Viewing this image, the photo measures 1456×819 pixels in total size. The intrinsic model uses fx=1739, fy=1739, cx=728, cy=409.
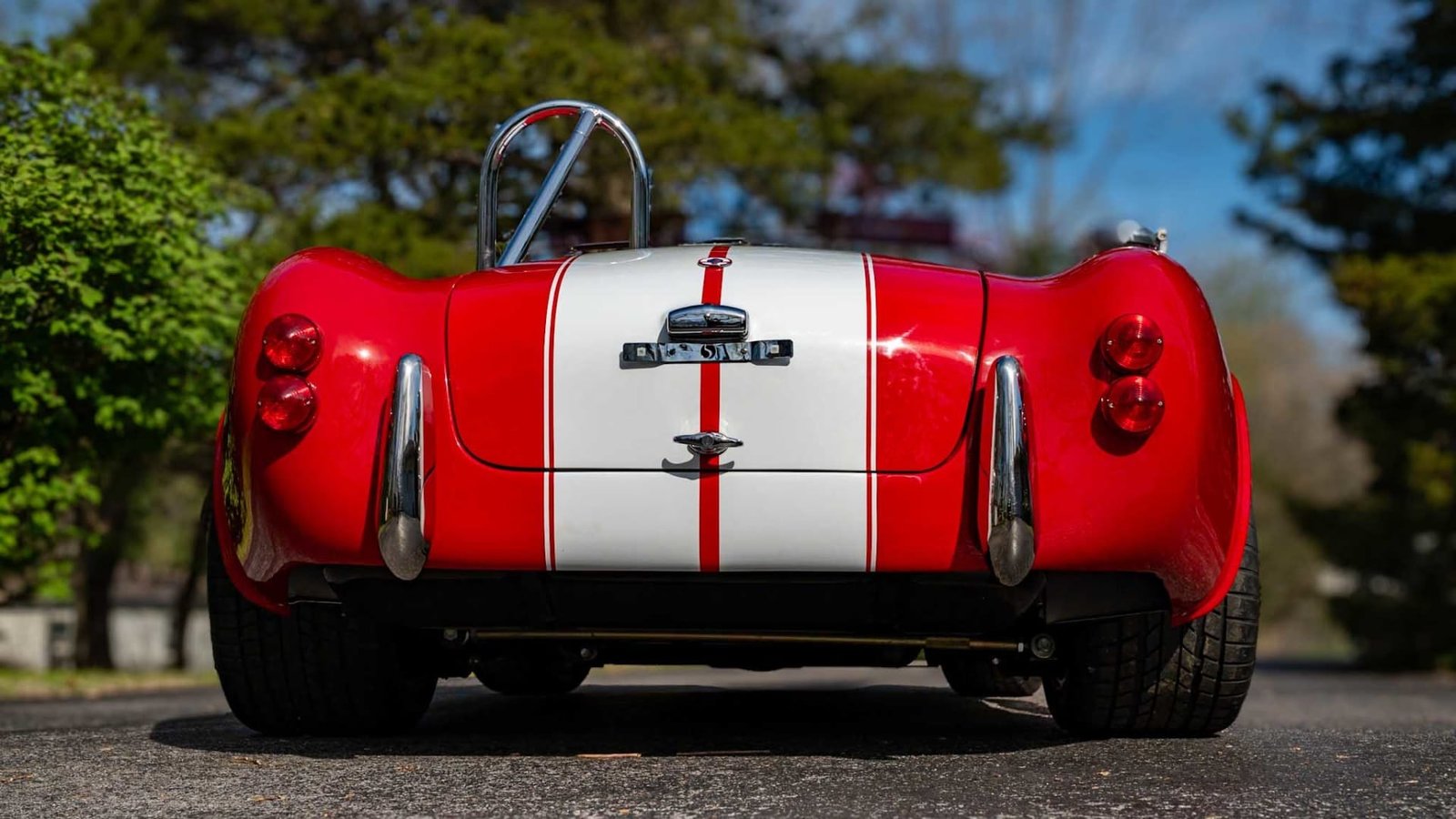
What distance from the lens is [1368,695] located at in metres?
9.82

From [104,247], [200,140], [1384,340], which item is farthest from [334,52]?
[104,247]

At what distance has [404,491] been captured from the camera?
357cm

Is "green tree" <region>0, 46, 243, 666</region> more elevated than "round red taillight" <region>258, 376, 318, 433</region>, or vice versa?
"green tree" <region>0, 46, 243, 666</region>

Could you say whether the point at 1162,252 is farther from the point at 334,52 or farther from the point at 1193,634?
the point at 334,52

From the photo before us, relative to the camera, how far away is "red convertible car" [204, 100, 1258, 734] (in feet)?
11.7

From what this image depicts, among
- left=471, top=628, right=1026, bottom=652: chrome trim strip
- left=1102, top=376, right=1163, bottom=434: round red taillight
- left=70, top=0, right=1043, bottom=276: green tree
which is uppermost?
left=70, top=0, right=1043, bottom=276: green tree

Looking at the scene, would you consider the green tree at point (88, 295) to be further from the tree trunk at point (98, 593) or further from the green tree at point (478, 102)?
the tree trunk at point (98, 593)

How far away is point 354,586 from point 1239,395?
2.07 meters

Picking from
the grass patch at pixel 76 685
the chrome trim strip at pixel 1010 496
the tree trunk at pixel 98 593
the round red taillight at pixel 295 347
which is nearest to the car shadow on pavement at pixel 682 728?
the chrome trim strip at pixel 1010 496

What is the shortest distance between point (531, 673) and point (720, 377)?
2058 millimetres

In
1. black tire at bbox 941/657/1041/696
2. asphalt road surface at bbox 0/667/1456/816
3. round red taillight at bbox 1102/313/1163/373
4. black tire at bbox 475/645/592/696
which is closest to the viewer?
asphalt road surface at bbox 0/667/1456/816

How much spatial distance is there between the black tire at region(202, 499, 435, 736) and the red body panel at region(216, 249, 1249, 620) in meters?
0.38

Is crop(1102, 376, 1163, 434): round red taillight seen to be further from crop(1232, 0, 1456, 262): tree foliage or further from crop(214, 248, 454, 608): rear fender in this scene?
crop(1232, 0, 1456, 262): tree foliage

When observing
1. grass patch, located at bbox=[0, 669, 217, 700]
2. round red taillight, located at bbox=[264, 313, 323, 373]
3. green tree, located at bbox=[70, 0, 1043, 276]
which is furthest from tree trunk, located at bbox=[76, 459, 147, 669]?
round red taillight, located at bbox=[264, 313, 323, 373]
